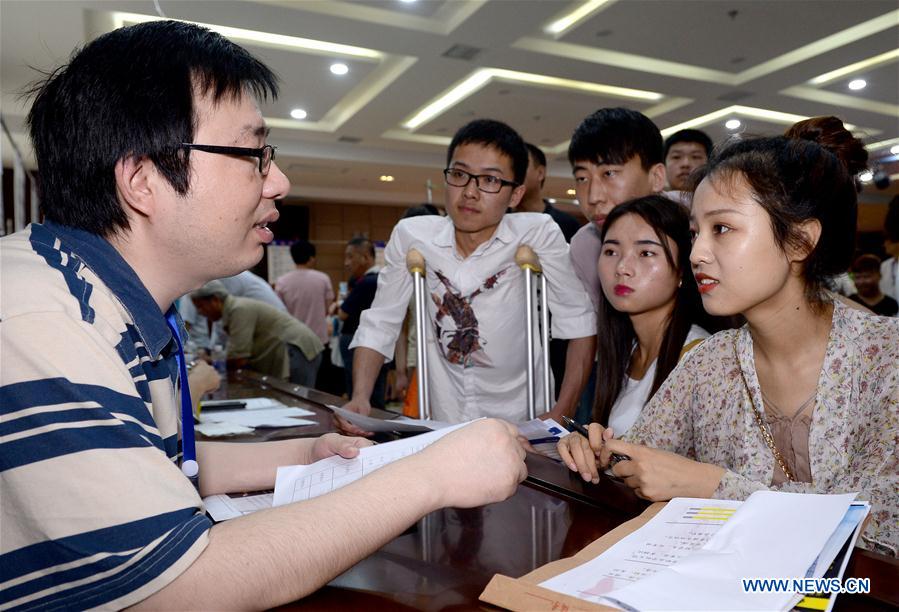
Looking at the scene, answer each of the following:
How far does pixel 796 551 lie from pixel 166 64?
999mm

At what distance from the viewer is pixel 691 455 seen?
1.49 m

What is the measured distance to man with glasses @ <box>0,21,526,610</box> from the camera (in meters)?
0.62

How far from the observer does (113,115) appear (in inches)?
34.7

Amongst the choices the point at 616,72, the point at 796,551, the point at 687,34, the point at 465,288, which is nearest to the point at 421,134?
the point at 616,72

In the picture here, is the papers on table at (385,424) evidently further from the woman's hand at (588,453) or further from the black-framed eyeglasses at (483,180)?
the black-framed eyeglasses at (483,180)

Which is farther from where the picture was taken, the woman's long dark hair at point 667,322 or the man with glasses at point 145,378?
the woman's long dark hair at point 667,322

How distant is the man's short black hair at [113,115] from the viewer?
0.89 metres

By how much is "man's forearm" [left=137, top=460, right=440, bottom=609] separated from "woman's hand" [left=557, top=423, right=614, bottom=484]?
1.40 ft

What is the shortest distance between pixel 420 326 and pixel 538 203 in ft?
5.09

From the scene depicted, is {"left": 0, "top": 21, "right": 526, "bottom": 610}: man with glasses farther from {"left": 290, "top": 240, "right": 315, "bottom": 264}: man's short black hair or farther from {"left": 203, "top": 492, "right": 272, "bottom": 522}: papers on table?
{"left": 290, "top": 240, "right": 315, "bottom": 264}: man's short black hair

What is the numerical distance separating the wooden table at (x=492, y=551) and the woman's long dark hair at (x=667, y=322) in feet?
2.31

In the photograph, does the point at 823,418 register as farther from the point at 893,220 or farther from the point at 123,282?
the point at 893,220

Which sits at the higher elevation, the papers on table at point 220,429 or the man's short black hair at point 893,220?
the man's short black hair at point 893,220

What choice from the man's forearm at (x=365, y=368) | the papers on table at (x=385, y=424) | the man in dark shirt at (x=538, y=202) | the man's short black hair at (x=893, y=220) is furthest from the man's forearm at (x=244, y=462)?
the man's short black hair at (x=893, y=220)
